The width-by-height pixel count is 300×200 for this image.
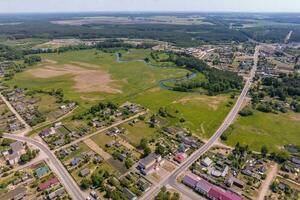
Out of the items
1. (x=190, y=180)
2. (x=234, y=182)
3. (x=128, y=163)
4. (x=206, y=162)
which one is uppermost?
(x=128, y=163)

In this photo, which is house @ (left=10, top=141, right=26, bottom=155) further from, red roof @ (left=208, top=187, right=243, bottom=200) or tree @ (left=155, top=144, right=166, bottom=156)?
red roof @ (left=208, top=187, right=243, bottom=200)

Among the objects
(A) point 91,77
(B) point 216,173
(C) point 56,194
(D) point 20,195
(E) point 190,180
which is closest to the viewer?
(D) point 20,195

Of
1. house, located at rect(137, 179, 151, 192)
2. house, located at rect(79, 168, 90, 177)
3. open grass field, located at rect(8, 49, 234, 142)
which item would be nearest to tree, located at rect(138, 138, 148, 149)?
open grass field, located at rect(8, 49, 234, 142)

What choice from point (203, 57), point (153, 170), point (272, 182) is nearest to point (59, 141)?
point (153, 170)

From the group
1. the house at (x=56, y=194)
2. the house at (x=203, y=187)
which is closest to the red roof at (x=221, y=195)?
the house at (x=203, y=187)

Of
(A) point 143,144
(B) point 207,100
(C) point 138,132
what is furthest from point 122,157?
(B) point 207,100

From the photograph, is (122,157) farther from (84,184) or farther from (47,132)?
(47,132)

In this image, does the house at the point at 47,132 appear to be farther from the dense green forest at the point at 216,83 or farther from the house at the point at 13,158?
the dense green forest at the point at 216,83
